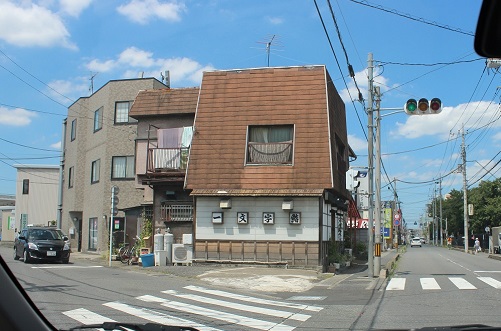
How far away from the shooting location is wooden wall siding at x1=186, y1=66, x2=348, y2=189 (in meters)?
20.4

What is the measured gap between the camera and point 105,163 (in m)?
31.8

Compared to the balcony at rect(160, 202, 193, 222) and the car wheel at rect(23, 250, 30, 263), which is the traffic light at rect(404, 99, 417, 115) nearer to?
the balcony at rect(160, 202, 193, 222)

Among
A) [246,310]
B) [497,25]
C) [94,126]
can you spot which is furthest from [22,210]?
[497,25]

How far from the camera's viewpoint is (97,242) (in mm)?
32000

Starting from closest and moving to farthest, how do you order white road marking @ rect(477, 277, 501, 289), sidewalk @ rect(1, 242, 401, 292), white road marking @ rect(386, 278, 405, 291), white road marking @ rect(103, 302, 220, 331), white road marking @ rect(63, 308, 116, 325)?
white road marking @ rect(63, 308, 116, 325) → white road marking @ rect(103, 302, 220, 331) → white road marking @ rect(386, 278, 405, 291) → sidewalk @ rect(1, 242, 401, 292) → white road marking @ rect(477, 277, 501, 289)

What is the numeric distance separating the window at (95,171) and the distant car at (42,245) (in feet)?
34.6

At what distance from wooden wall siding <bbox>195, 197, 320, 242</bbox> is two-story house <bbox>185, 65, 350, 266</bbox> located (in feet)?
0.13

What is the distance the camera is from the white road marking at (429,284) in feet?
51.0

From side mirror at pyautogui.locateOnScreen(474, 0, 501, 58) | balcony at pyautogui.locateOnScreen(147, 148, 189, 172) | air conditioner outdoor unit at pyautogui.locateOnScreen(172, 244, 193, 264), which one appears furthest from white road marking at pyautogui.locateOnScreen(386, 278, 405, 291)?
side mirror at pyautogui.locateOnScreen(474, 0, 501, 58)

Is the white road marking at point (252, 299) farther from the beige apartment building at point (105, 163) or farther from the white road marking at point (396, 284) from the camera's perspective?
the beige apartment building at point (105, 163)

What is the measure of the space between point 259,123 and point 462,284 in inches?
388

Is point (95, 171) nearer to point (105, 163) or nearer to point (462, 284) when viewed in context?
point (105, 163)

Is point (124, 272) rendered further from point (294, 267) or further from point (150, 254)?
point (294, 267)

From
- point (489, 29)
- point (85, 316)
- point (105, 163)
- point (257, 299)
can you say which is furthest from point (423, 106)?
point (105, 163)
